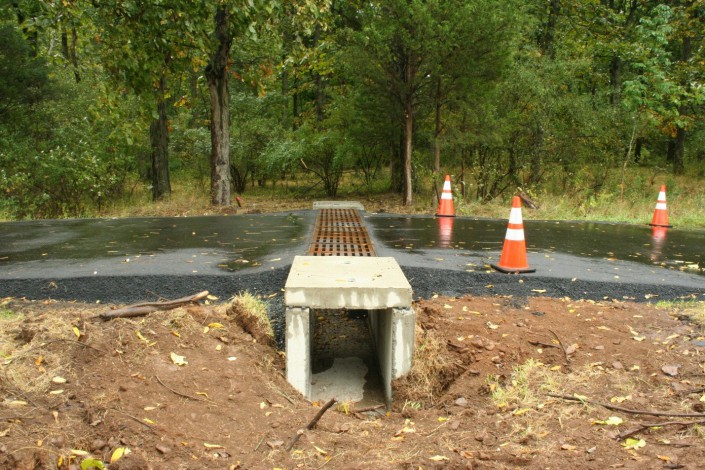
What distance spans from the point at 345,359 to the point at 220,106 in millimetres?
9233

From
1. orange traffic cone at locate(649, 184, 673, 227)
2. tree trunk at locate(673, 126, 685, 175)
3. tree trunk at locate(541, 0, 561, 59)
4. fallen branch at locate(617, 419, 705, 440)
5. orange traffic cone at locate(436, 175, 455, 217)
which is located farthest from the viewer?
tree trunk at locate(673, 126, 685, 175)

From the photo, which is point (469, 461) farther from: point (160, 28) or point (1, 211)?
point (1, 211)

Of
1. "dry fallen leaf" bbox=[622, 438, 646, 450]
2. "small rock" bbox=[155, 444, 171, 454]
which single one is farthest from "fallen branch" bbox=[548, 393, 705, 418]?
"small rock" bbox=[155, 444, 171, 454]

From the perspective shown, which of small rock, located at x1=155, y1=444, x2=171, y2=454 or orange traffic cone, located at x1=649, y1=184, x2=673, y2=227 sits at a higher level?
orange traffic cone, located at x1=649, y1=184, x2=673, y2=227

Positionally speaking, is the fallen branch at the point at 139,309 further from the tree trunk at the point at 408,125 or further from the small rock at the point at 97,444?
the tree trunk at the point at 408,125

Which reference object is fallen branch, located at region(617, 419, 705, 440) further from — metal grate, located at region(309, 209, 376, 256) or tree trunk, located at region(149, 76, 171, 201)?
tree trunk, located at region(149, 76, 171, 201)

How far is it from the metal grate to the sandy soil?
1901 mm

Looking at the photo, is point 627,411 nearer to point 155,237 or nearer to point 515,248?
point 515,248

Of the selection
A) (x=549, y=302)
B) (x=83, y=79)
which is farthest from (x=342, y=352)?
(x=83, y=79)

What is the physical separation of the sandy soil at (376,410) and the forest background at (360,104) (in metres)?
6.70

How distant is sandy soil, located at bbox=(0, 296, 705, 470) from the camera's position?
301 cm

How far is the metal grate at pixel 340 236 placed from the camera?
6750 millimetres

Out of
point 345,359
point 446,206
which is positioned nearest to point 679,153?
point 446,206

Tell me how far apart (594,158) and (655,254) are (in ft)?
31.8
